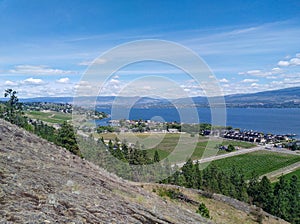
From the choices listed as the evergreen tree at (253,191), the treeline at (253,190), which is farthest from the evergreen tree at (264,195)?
the evergreen tree at (253,191)

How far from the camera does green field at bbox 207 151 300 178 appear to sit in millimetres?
76569

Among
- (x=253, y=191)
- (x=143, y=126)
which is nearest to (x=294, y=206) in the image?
(x=253, y=191)

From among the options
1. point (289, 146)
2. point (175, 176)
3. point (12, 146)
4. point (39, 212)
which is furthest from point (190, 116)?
point (289, 146)

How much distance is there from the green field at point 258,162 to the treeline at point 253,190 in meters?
28.2

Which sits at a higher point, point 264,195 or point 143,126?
point 143,126

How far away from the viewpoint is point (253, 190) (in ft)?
136

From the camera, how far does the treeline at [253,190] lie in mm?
37344

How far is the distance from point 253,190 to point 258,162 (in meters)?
49.2

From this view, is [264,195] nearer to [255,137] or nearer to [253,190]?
[253,190]

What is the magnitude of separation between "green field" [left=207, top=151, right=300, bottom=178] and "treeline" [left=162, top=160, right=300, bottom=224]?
28.2 meters

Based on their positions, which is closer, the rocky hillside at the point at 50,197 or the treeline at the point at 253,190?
the rocky hillside at the point at 50,197

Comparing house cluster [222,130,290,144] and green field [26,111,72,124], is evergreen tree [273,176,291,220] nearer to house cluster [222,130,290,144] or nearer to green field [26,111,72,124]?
green field [26,111,72,124]

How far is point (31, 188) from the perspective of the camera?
27.3 ft

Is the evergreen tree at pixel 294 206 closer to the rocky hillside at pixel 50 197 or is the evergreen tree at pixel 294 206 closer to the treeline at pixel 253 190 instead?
the treeline at pixel 253 190
